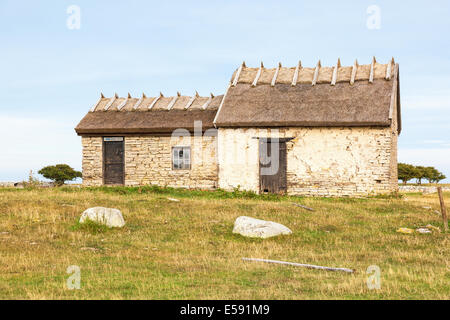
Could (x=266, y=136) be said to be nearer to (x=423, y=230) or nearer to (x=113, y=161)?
(x=113, y=161)

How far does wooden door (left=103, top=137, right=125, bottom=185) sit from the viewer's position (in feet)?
84.2

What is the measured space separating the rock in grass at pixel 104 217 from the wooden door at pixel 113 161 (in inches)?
467

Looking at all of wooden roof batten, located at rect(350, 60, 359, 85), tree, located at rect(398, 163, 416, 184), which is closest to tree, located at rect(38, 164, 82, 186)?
wooden roof batten, located at rect(350, 60, 359, 85)

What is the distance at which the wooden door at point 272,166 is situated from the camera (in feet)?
76.2

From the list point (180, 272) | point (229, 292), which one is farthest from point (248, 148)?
point (229, 292)

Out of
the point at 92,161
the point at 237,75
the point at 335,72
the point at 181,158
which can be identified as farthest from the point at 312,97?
the point at 92,161

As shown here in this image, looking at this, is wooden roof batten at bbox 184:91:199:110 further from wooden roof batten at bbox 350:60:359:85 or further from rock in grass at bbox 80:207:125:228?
rock in grass at bbox 80:207:125:228

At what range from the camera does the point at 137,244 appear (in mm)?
12078

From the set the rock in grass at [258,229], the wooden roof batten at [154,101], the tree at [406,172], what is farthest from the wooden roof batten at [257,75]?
the tree at [406,172]

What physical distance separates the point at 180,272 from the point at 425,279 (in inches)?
175

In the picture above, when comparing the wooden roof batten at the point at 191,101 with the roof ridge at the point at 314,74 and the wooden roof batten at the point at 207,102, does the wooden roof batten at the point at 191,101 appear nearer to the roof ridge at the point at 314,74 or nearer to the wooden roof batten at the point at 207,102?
the wooden roof batten at the point at 207,102

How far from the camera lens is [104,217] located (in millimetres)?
13781

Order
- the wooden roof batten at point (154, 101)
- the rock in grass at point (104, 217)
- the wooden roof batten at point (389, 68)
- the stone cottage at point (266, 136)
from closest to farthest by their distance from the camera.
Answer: the rock in grass at point (104, 217) → the stone cottage at point (266, 136) → the wooden roof batten at point (389, 68) → the wooden roof batten at point (154, 101)
